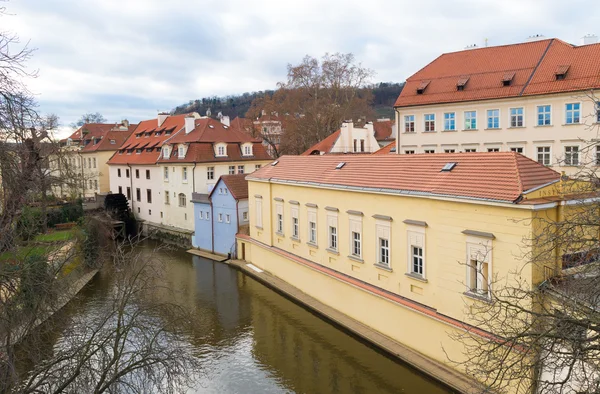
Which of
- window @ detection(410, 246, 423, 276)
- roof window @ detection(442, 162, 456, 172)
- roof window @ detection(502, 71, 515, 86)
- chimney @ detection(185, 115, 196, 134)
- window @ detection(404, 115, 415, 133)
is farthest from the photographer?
chimney @ detection(185, 115, 196, 134)

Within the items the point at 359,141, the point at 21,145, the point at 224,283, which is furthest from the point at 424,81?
the point at 21,145

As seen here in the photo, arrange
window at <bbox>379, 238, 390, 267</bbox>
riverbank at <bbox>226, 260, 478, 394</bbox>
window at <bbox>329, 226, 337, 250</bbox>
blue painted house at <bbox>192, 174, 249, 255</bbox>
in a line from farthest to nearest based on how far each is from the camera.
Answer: blue painted house at <bbox>192, 174, 249, 255</bbox>, window at <bbox>329, 226, 337, 250</bbox>, window at <bbox>379, 238, 390, 267</bbox>, riverbank at <bbox>226, 260, 478, 394</bbox>

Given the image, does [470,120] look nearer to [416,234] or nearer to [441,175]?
[441,175]

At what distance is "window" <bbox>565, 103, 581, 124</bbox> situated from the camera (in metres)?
20.8

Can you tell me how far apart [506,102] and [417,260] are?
508 inches

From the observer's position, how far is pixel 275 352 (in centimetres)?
1441

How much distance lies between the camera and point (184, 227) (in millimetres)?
31219

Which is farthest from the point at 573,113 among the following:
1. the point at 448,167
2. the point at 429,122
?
the point at 448,167

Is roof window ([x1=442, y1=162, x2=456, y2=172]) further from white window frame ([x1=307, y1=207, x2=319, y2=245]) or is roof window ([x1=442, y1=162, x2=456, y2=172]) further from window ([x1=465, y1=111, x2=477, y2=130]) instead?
window ([x1=465, y1=111, x2=477, y2=130])

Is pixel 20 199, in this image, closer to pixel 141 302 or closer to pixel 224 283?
pixel 141 302

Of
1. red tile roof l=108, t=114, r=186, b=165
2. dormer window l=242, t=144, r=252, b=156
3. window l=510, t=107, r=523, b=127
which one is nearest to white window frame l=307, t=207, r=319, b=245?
window l=510, t=107, r=523, b=127

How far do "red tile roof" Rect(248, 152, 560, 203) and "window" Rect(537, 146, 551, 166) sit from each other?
9.70m

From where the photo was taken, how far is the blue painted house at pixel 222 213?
83.6ft

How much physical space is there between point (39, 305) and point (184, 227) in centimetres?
2448
